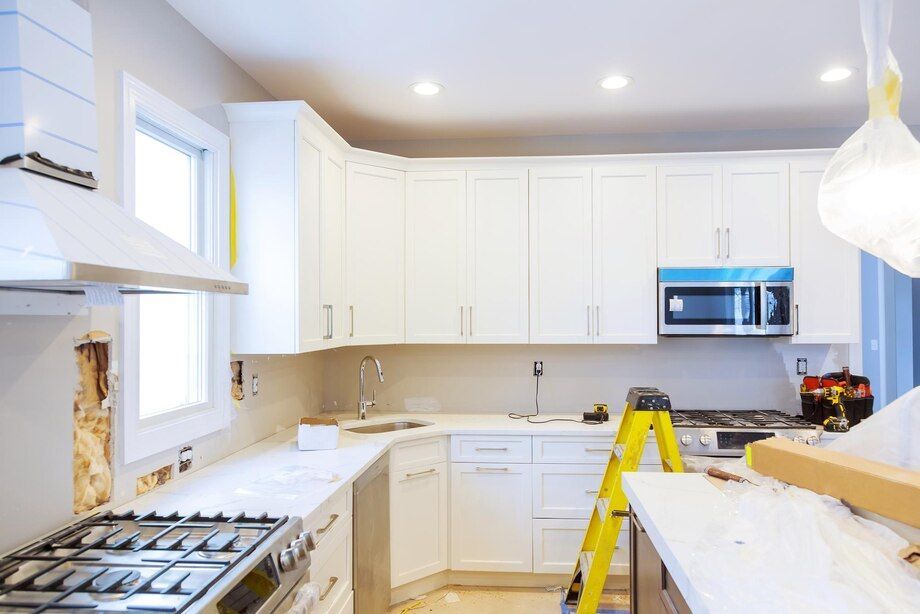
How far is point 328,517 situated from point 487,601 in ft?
4.80

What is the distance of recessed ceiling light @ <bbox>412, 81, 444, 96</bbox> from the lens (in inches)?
109

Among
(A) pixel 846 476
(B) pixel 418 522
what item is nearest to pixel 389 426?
(B) pixel 418 522

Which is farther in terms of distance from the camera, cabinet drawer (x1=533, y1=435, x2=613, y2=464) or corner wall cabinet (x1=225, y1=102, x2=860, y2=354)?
corner wall cabinet (x1=225, y1=102, x2=860, y2=354)

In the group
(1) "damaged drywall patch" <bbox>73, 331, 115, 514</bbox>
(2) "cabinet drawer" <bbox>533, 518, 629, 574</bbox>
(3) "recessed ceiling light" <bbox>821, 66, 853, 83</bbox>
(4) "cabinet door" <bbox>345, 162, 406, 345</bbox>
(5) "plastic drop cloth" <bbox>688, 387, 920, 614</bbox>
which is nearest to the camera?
(5) "plastic drop cloth" <bbox>688, 387, 920, 614</bbox>

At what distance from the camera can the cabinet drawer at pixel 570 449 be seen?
2.98 meters

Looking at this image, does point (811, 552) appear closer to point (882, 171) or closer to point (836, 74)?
point (882, 171)

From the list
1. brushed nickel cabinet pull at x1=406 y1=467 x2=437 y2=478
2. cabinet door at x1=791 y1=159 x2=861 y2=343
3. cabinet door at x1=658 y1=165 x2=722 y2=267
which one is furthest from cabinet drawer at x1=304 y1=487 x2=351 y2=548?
cabinet door at x1=791 y1=159 x2=861 y2=343

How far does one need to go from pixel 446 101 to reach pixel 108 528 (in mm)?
2514

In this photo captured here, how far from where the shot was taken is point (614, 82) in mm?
2746

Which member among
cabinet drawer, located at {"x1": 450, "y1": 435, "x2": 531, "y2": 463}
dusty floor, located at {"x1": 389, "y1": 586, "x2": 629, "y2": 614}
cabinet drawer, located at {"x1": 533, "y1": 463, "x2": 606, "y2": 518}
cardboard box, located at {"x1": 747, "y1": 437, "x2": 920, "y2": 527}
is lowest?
dusty floor, located at {"x1": 389, "y1": 586, "x2": 629, "y2": 614}

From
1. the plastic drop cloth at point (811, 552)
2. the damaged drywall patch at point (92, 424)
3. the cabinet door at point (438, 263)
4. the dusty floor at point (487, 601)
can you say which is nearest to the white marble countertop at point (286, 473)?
the damaged drywall patch at point (92, 424)

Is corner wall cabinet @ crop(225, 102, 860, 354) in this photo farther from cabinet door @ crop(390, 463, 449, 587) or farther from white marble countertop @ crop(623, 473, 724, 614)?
white marble countertop @ crop(623, 473, 724, 614)

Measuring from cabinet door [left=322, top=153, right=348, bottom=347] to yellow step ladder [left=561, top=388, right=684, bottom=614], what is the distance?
1.57 m

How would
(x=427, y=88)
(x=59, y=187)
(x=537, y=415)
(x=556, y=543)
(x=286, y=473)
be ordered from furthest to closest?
(x=537, y=415), (x=556, y=543), (x=427, y=88), (x=286, y=473), (x=59, y=187)
